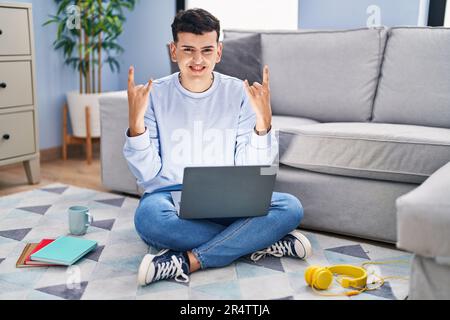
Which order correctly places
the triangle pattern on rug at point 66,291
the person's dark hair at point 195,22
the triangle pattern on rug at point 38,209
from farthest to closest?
the triangle pattern on rug at point 38,209 < the person's dark hair at point 195,22 < the triangle pattern on rug at point 66,291

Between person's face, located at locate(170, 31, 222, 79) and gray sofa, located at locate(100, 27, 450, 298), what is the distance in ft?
1.99

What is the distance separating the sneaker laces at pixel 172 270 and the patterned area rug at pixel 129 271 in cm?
3

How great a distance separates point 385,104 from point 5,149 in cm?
188

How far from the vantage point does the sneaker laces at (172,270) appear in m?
1.70

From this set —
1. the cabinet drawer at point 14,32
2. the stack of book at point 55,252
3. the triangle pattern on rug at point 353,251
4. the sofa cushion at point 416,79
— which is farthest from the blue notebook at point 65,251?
the sofa cushion at point 416,79

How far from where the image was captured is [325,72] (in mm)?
2629

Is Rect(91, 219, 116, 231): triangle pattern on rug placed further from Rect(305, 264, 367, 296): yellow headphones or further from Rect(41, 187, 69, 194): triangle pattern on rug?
Rect(305, 264, 367, 296): yellow headphones

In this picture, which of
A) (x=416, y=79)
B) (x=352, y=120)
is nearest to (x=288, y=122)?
(x=352, y=120)

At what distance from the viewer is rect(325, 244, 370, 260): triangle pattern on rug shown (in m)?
1.99

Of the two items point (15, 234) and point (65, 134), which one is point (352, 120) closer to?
point (15, 234)

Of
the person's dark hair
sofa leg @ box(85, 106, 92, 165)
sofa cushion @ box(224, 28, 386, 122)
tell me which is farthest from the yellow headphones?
sofa leg @ box(85, 106, 92, 165)

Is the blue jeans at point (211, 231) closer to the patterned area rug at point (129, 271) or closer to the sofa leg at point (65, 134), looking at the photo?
the patterned area rug at point (129, 271)

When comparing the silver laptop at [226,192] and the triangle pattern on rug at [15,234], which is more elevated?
the silver laptop at [226,192]

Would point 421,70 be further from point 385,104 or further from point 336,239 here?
point 336,239
